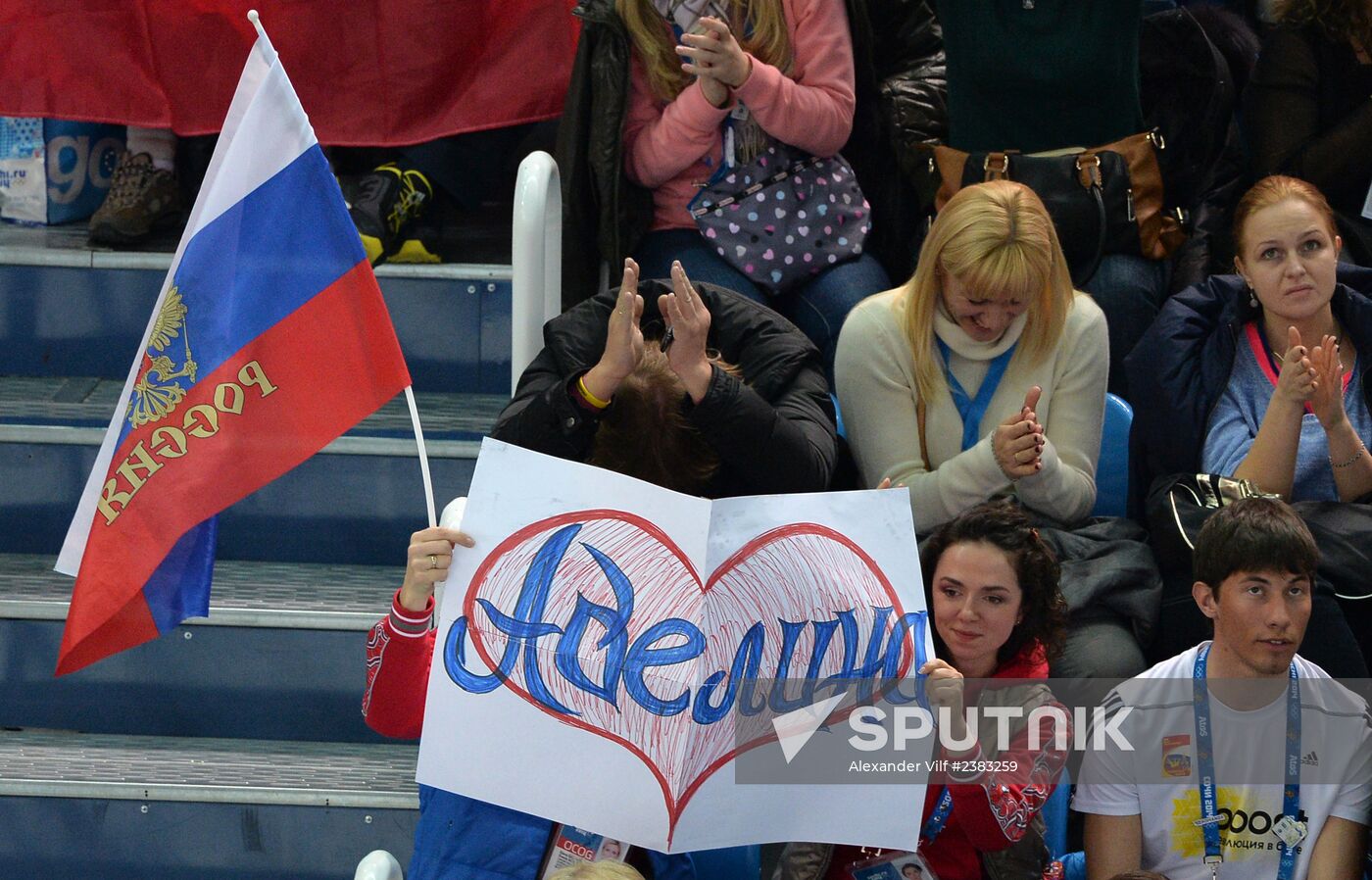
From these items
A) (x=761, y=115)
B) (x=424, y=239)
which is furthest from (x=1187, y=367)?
(x=424, y=239)

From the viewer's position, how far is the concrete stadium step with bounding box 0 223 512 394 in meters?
3.89

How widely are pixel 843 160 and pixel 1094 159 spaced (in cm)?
54

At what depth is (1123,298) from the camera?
373cm

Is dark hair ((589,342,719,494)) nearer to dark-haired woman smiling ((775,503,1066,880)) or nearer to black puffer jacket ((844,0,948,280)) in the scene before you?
dark-haired woman smiling ((775,503,1066,880))

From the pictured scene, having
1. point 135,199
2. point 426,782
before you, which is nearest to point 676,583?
point 426,782

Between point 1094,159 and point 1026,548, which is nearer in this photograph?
point 1026,548

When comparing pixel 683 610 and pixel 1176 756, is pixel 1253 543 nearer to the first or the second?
pixel 1176 756

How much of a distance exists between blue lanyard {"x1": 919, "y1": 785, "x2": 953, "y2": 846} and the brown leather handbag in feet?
4.76

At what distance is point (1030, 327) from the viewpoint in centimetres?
321

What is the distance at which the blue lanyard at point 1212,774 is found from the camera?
2729 mm

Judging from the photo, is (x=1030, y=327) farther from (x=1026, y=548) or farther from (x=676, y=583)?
(x=676, y=583)

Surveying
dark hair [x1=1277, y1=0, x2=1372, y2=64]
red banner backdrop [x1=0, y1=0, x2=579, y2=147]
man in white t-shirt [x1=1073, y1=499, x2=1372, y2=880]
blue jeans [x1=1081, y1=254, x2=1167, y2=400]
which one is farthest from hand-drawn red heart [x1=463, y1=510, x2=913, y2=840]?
dark hair [x1=1277, y1=0, x2=1372, y2=64]

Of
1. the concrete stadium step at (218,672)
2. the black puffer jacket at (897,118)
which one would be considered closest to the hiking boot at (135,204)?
the concrete stadium step at (218,672)

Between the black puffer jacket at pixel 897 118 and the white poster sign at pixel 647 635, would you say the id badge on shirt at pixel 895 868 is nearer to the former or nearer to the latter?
the white poster sign at pixel 647 635
